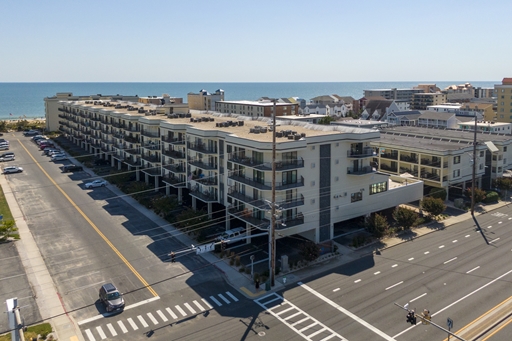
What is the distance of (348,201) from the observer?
52.1 metres

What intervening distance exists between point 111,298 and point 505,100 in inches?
5646

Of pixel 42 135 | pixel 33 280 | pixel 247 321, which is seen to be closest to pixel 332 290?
pixel 247 321

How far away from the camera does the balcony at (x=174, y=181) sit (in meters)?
63.1

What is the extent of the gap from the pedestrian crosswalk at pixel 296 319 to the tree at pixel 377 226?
662 inches

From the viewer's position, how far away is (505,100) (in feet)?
466

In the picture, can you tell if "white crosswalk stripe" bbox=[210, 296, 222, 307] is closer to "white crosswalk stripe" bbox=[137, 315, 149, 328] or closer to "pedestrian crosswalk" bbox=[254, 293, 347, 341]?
"pedestrian crosswalk" bbox=[254, 293, 347, 341]

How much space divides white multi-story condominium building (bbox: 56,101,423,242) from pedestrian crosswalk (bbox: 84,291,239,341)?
8791 millimetres

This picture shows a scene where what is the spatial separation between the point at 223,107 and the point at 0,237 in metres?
104

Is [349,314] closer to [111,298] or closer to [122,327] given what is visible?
[122,327]

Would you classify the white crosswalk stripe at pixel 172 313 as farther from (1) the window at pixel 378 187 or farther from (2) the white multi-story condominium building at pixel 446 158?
(2) the white multi-story condominium building at pixel 446 158

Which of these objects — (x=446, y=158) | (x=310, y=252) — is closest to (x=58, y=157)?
(x=310, y=252)

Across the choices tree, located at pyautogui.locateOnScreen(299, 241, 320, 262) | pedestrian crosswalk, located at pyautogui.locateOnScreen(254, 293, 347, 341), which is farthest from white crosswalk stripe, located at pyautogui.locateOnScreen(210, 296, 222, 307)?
tree, located at pyautogui.locateOnScreen(299, 241, 320, 262)

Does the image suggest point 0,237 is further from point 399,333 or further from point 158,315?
point 399,333

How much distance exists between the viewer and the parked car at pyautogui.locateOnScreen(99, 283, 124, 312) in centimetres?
3550
